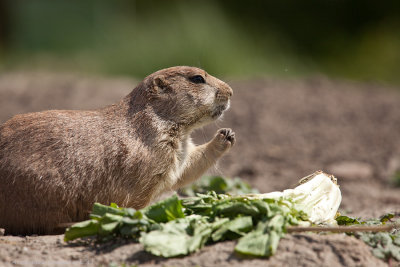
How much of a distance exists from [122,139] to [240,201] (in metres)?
1.27

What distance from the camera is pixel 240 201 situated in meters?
4.05

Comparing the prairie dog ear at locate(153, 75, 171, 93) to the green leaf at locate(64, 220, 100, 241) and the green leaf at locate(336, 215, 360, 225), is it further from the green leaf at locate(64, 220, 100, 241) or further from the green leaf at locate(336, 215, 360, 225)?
the green leaf at locate(336, 215, 360, 225)

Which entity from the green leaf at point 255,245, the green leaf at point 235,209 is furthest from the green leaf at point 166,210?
the green leaf at point 255,245

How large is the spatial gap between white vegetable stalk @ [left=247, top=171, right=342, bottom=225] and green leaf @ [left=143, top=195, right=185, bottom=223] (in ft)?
2.25

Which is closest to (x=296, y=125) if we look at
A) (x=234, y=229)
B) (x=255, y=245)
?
(x=234, y=229)

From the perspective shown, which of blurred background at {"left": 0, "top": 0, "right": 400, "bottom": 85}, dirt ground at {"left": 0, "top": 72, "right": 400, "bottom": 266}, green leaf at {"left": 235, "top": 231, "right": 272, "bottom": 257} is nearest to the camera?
green leaf at {"left": 235, "top": 231, "right": 272, "bottom": 257}

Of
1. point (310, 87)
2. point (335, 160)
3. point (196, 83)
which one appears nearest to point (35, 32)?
point (310, 87)

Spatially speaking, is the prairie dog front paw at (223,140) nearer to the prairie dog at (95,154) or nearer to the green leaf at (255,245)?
the prairie dog at (95,154)

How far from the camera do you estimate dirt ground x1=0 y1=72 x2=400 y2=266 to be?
8094mm

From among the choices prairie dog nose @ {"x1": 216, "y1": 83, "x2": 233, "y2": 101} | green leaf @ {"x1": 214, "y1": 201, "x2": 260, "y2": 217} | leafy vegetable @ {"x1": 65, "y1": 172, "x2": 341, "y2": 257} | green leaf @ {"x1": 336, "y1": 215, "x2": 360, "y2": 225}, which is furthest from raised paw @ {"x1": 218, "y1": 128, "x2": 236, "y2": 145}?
green leaf @ {"x1": 214, "y1": 201, "x2": 260, "y2": 217}

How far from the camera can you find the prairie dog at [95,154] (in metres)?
4.45

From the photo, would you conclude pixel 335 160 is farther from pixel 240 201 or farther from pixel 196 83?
pixel 240 201

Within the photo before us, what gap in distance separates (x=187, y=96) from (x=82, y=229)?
1806mm

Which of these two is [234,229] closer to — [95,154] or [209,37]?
[95,154]
